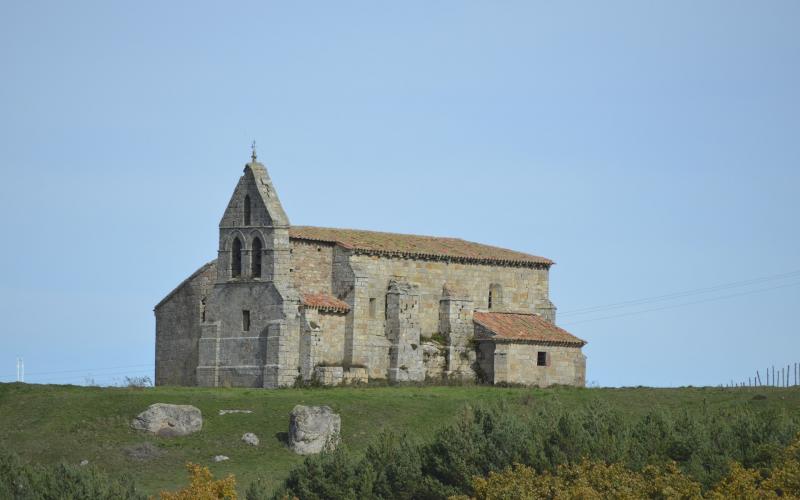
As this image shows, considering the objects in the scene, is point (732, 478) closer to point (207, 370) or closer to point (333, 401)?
point (333, 401)

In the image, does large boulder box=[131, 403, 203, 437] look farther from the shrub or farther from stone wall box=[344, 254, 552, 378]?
the shrub

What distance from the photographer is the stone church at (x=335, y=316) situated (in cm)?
7819

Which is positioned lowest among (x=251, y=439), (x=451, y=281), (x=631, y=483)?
(x=631, y=483)

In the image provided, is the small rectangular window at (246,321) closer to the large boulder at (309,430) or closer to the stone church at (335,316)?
the stone church at (335,316)

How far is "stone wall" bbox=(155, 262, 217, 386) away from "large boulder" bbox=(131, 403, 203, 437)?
957 centimetres

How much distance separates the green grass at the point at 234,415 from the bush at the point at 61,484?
1.77 metres

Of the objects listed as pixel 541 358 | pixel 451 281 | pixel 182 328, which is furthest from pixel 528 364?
pixel 182 328

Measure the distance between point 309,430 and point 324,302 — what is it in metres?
9.61

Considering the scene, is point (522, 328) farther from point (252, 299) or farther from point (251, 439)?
→ point (251, 439)

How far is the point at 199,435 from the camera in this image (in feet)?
231

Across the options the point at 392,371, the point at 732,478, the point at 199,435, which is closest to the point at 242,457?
the point at 199,435

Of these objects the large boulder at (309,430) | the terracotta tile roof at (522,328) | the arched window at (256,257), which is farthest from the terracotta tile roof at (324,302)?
the large boulder at (309,430)

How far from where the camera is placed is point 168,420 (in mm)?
70625

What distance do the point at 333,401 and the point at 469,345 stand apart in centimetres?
1027
